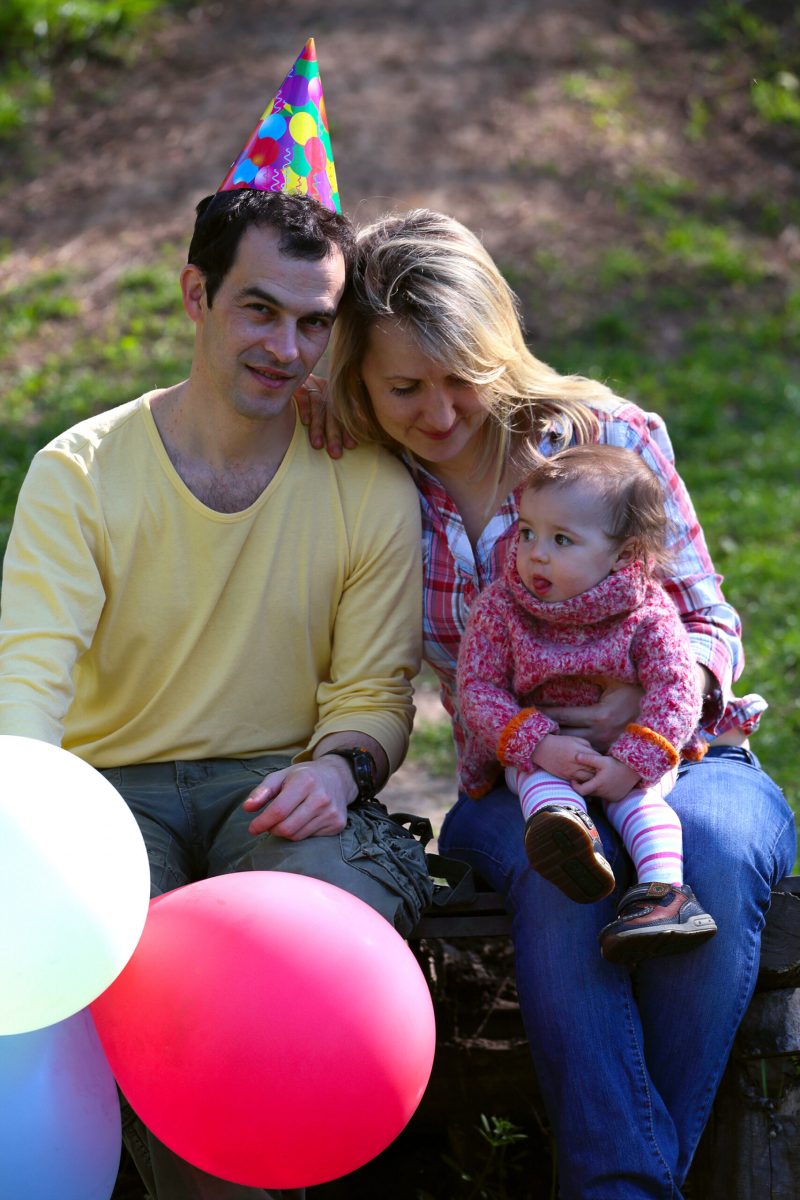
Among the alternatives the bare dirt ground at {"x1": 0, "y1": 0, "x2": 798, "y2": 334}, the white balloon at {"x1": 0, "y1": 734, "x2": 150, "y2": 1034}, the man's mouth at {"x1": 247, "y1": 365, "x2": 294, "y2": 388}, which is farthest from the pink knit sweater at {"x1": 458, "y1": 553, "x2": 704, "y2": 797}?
the bare dirt ground at {"x1": 0, "y1": 0, "x2": 798, "y2": 334}

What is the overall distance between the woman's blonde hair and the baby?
231 millimetres

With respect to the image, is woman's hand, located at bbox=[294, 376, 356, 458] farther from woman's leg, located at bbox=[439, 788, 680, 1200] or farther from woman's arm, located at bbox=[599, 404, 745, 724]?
woman's leg, located at bbox=[439, 788, 680, 1200]

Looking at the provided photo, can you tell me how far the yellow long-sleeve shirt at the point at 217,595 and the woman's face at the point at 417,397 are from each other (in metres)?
0.14

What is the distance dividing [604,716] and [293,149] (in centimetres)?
135

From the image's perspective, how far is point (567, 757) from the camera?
2578mm

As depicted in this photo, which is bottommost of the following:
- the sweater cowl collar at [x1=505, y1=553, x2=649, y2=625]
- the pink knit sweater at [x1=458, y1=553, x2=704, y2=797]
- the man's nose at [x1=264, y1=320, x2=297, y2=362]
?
the pink knit sweater at [x1=458, y1=553, x2=704, y2=797]

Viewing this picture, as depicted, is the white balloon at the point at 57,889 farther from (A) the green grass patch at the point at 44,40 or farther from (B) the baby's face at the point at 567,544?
(A) the green grass patch at the point at 44,40

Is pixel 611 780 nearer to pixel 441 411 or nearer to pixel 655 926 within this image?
pixel 655 926

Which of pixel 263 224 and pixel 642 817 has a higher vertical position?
pixel 263 224

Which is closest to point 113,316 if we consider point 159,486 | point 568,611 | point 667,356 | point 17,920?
point 667,356

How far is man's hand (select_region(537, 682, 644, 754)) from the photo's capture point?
2.69 meters

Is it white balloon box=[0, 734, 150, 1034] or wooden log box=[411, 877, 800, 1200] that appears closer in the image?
white balloon box=[0, 734, 150, 1034]

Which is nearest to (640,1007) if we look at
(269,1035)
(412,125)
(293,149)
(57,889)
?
(269,1035)

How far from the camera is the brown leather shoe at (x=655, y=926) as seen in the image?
229 centimetres
